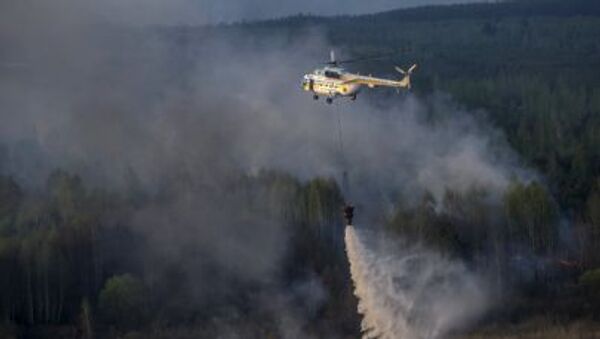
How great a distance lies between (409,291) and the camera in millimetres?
50500

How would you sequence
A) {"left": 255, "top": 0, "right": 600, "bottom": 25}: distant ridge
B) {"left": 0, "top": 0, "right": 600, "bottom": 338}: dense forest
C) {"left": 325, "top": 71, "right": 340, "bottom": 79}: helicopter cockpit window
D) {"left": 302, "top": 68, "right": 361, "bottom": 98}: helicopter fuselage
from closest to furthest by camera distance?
{"left": 302, "top": 68, "right": 361, "bottom": 98}: helicopter fuselage, {"left": 325, "top": 71, "right": 340, "bottom": 79}: helicopter cockpit window, {"left": 0, "top": 0, "right": 600, "bottom": 338}: dense forest, {"left": 255, "top": 0, "right": 600, "bottom": 25}: distant ridge

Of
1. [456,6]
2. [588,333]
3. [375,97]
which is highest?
[456,6]

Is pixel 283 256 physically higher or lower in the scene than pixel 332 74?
lower

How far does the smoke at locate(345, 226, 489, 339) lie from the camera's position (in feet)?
158

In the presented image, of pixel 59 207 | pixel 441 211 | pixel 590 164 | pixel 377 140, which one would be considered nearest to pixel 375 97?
pixel 377 140

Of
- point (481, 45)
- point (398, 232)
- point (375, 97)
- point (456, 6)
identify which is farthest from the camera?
point (456, 6)

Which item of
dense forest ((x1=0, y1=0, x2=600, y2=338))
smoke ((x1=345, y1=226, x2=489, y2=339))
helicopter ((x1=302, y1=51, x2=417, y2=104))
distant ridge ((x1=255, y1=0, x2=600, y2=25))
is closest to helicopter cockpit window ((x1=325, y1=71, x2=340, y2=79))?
helicopter ((x1=302, y1=51, x2=417, y2=104))

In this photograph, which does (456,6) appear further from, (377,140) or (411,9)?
(377,140)

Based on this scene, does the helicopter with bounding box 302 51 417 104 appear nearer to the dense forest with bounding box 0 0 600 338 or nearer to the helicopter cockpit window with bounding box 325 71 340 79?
the helicopter cockpit window with bounding box 325 71 340 79

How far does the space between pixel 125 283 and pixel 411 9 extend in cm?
12796

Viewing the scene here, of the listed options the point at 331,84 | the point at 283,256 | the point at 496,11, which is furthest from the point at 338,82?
the point at 496,11

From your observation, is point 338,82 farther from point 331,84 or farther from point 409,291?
point 409,291

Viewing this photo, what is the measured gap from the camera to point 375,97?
82.4 m

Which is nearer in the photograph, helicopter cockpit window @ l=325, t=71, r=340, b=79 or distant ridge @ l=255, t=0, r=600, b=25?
helicopter cockpit window @ l=325, t=71, r=340, b=79
